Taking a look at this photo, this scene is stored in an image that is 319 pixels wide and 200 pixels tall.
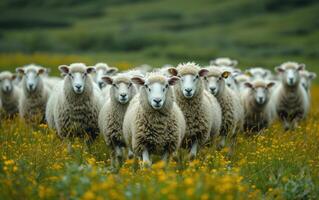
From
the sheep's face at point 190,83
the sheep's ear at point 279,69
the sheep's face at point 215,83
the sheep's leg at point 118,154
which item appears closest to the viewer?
the sheep's face at point 190,83

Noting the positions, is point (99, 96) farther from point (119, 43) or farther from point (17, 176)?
point (119, 43)

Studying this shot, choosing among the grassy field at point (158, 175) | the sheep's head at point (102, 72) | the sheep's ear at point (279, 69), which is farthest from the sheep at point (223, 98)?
the sheep's ear at point (279, 69)

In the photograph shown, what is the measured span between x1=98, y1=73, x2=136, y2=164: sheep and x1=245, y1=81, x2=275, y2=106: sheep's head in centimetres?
367

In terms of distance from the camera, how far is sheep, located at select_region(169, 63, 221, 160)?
9.12 meters

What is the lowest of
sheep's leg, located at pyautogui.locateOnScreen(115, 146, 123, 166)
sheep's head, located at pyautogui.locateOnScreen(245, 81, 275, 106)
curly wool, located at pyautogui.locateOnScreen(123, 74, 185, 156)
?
sheep's leg, located at pyautogui.locateOnScreen(115, 146, 123, 166)

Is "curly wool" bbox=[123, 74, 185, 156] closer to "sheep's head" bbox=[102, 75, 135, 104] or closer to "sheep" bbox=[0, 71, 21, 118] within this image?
"sheep's head" bbox=[102, 75, 135, 104]

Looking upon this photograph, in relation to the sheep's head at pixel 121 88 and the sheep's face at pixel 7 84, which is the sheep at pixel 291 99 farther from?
the sheep's face at pixel 7 84

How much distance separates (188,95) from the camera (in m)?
9.03

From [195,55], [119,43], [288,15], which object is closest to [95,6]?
[288,15]

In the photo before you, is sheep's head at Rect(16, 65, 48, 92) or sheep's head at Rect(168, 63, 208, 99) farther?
sheep's head at Rect(16, 65, 48, 92)

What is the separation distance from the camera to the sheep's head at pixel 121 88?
9.41 meters

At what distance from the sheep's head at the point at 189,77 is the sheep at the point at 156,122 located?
0.58 m

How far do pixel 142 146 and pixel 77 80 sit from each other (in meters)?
2.35

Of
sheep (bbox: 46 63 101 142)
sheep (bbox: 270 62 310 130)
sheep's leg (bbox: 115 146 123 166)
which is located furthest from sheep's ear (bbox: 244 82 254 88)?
sheep's leg (bbox: 115 146 123 166)
